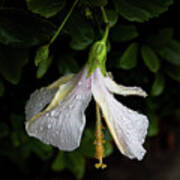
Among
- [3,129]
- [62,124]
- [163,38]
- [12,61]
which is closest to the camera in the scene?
[62,124]

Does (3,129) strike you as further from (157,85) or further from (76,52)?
(157,85)

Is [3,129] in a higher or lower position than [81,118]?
lower

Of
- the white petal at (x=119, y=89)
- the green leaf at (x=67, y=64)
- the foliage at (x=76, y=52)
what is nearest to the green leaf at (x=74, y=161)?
the foliage at (x=76, y=52)

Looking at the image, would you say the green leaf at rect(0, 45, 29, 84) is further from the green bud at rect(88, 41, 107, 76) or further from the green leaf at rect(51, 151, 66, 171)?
the green leaf at rect(51, 151, 66, 171)

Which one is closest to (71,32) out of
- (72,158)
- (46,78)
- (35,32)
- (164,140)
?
(35,32)

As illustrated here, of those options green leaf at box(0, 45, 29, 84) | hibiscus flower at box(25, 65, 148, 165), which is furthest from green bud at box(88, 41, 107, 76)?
green leaf at box(0, 45, 29, 84)

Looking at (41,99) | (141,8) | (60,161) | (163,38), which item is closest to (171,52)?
(163,38)
